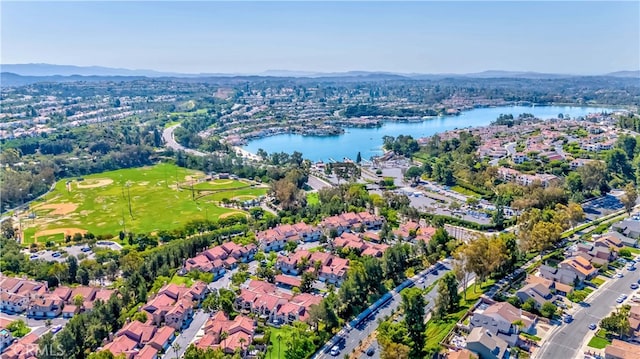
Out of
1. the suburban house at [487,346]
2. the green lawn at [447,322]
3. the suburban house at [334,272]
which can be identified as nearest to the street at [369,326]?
the green lawn at [447,322]

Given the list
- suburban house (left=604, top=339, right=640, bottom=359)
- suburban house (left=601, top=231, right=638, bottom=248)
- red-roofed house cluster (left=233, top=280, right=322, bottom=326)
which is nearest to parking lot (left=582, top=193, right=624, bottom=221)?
suburban house (left=601, top=231, right=638, bottom=248)

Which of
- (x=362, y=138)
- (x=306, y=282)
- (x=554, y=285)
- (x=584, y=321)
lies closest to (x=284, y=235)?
(x=306, y=282)

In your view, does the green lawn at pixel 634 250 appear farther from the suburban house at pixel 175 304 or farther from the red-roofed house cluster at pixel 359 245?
the suburban house at pixel 175 304

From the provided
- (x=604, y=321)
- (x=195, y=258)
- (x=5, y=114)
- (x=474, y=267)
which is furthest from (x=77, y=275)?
(x=5, y=114)

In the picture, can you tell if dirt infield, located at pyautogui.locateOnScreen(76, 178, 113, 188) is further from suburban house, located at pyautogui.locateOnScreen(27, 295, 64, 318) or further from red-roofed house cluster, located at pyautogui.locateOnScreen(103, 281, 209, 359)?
red-roofed house cluster, located at pyautogui.locateOnScreen(103, 281, 209, 359)

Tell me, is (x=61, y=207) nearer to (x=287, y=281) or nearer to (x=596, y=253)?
(x=287, y=281)

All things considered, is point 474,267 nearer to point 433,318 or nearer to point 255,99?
point 433,318

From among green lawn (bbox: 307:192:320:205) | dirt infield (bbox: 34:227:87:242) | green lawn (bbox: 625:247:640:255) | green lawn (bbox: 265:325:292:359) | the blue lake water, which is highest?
green lawn (bbox: 625:247:640:255)
